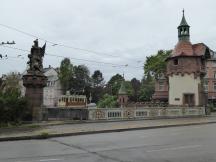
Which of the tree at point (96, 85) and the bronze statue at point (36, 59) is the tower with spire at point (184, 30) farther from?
the tree at point (96, 85)

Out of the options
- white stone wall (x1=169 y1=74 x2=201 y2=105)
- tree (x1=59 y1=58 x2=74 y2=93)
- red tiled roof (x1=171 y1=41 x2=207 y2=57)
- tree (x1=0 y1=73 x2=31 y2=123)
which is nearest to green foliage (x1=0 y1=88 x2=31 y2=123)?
tree (x1=0 y1=73 x2=31 y2=123)

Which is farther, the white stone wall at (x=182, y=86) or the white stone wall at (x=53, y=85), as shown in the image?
the white stone wall at (x=53, y=85)

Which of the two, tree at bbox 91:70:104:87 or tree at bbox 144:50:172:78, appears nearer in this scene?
tree at bbox 144:50:172:78

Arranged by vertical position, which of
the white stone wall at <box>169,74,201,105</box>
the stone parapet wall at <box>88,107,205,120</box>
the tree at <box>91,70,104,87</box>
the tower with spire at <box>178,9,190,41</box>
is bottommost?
the stone parapet wall at <box>88,107,205,120</box>

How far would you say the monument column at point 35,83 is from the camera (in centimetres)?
2719

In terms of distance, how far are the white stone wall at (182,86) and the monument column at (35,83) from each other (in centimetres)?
2389

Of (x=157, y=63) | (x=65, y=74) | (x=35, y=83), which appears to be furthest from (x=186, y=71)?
(x=65, y=74)

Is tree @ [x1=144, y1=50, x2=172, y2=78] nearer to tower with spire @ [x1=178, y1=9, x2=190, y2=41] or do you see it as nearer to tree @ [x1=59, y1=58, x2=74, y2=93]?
tower with spire @ [x1=178, y1=9, x2=190, y2=41]

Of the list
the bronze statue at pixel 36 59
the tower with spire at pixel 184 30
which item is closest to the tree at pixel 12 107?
the bronze statue at pixel 36 59

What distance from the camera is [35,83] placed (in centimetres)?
2761

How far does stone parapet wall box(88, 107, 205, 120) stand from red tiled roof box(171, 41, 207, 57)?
903cm

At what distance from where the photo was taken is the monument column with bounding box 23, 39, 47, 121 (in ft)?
89.2

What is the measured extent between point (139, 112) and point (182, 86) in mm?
15224

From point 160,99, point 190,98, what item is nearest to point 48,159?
point 190,98
